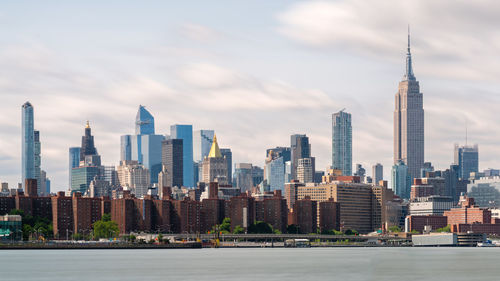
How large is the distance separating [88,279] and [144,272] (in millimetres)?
18475

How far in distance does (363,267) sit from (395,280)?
35.5m

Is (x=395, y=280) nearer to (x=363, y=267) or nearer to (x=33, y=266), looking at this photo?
(x=363, y=267)

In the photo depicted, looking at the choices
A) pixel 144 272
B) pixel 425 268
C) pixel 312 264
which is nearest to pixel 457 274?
pixel 425 268

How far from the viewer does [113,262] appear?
640 ft

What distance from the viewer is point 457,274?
160000mm

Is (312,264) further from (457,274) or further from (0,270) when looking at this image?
(0,270)

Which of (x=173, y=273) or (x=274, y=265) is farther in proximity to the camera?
(x=274, y=265)

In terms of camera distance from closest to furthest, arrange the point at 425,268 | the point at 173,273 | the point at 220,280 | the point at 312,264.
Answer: the point at 220,280 → the point at 173,273 → the point at 425,268 → the point at 312,264

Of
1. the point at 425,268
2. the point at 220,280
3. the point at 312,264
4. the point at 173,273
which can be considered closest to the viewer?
the point at 220,280

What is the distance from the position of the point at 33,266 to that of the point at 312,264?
5121 centimetres

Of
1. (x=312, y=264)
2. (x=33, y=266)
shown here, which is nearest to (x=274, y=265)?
(x=312, y=264)

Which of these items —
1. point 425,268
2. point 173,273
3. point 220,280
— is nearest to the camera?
point 220,280

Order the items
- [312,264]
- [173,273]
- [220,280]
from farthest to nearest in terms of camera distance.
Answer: [312,264] → [173,273] → [220,280]

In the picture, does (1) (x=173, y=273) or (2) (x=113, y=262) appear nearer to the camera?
(1) (x=173, y=273)
